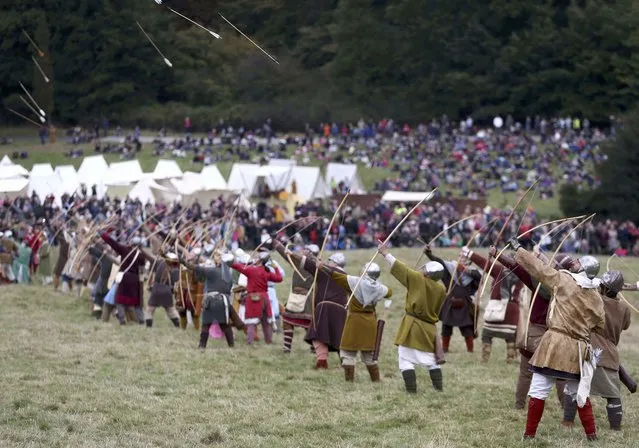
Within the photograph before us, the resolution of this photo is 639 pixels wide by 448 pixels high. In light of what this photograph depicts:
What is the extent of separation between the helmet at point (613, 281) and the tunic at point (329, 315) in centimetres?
390

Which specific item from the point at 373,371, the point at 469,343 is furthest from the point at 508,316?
the point at 373,371

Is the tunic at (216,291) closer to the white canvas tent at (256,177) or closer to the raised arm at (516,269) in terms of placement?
the raised arm at (516,269)

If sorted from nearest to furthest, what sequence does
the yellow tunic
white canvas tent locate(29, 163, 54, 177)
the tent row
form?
the yellow tunic < the tent row < white canvas tent locate(29, 163, 54, 177)

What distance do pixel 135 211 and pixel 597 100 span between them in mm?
31064

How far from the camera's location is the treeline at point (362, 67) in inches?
1976

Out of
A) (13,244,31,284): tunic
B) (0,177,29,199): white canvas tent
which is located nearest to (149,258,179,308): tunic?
(13,244,31,284): tunic

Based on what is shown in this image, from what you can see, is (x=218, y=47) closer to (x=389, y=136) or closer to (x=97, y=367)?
(x=389, y=136)

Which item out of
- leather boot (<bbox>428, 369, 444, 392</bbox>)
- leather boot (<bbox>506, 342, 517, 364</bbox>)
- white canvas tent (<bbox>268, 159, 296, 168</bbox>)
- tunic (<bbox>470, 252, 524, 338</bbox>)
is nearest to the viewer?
leather boot (<bbox>428, 369, 444, 392</bbox>)

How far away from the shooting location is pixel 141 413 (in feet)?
37.5

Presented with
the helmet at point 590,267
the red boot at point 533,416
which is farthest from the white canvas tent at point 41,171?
the red boot at point 533,416

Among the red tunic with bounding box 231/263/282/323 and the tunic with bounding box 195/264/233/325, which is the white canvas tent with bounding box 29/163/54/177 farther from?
the tunic with bounding box 195/264/233/325

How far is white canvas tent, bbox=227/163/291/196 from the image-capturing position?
40.6 metres

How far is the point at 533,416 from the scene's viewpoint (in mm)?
10500

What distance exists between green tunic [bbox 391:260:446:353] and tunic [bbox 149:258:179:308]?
6346 mm
